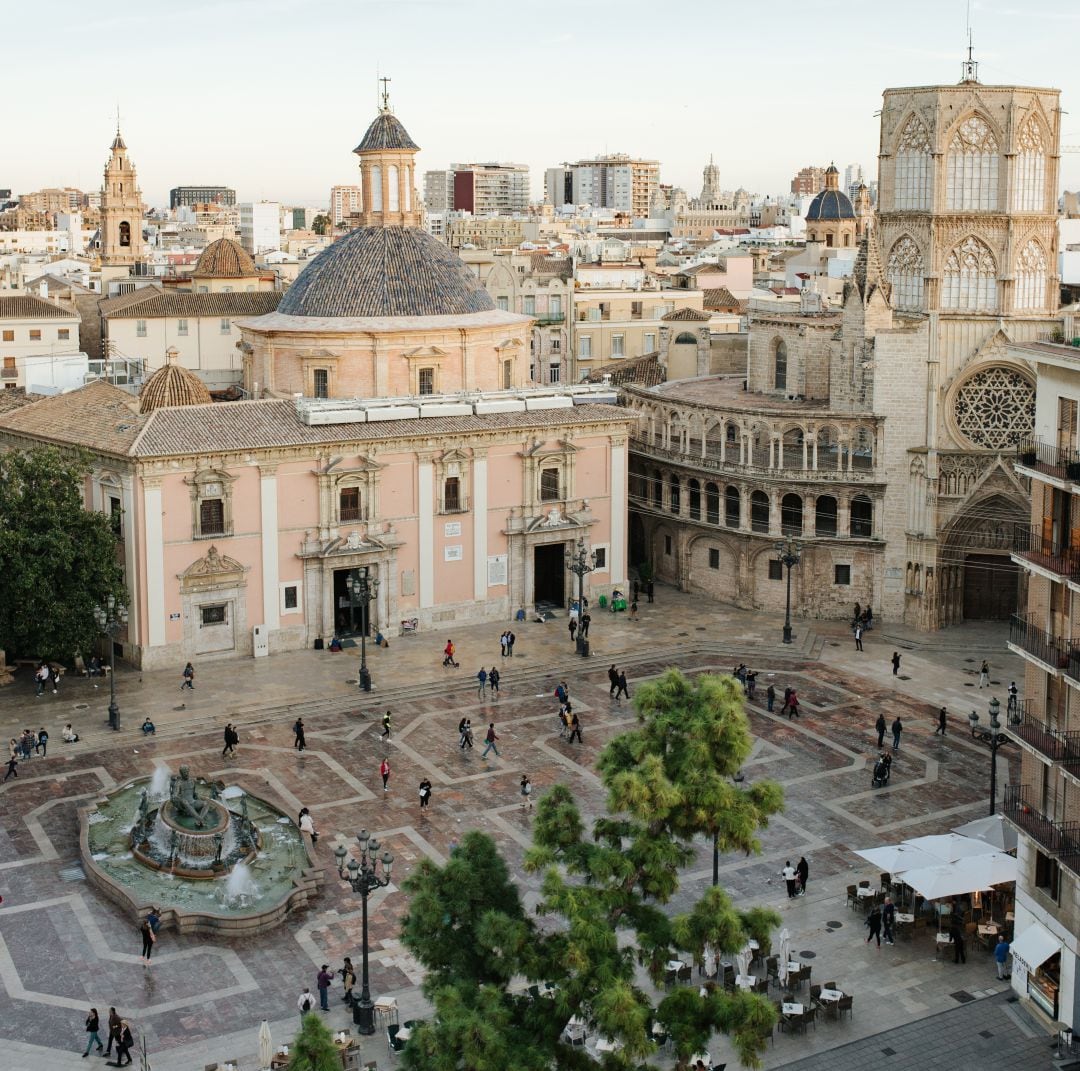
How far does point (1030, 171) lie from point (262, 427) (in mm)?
26958

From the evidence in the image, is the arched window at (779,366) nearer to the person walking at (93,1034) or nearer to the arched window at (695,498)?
the arched window at (695,498)

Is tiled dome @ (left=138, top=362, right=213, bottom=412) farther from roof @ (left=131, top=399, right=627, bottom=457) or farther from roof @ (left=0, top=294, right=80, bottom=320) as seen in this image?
roof @ (left=0, top=294, right=80, bottom=320)

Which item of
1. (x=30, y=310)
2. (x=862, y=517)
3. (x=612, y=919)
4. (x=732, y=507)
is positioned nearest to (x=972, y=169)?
(x=862, y=517)

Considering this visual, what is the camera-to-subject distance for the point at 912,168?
176 ft

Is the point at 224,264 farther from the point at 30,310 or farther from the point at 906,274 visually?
the point at 906,274

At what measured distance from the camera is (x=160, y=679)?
4644 cm

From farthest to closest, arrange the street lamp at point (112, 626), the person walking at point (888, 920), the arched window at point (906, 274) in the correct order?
the arched window at point (906, 274) < the street lamp at point (112, 626) < the person walking at point (888, 920)

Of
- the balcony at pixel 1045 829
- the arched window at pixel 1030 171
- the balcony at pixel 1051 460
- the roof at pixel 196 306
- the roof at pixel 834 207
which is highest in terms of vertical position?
the roof at pixel 834 207

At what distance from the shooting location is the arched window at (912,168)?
53.2 metres

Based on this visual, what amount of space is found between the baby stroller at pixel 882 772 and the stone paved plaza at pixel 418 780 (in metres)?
0.44

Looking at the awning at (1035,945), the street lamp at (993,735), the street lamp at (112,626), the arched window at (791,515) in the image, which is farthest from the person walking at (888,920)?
the arched window at (791,515)

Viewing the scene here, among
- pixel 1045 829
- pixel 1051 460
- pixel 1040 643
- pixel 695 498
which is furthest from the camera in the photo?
pixel 695 498

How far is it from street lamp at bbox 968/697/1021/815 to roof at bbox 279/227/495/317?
24.5m

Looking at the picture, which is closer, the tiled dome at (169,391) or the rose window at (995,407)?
the rose window at (995,407)
